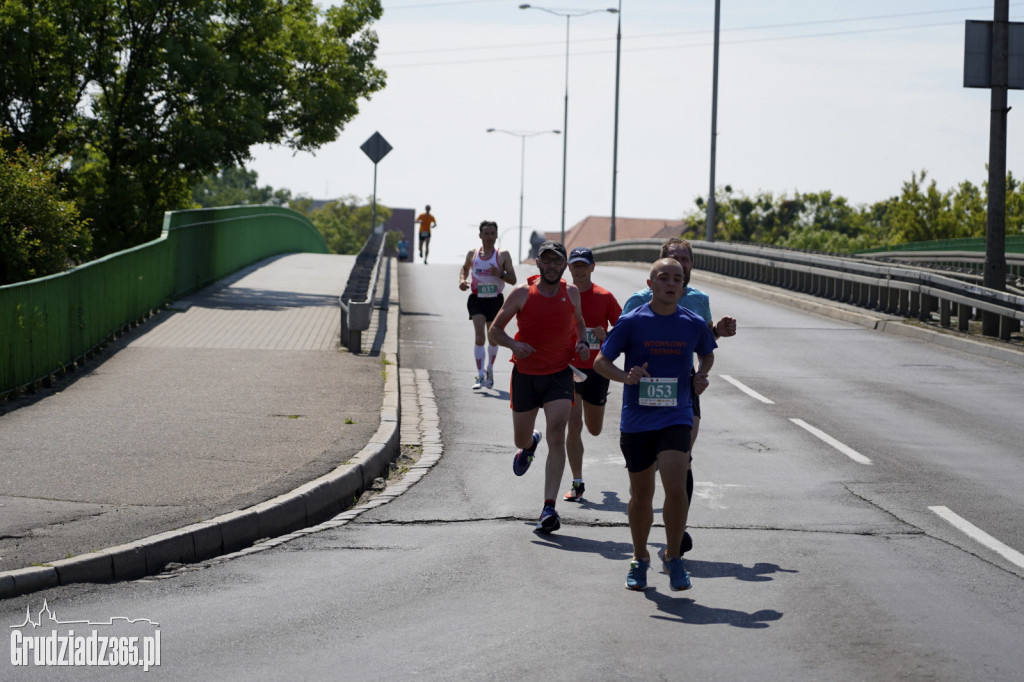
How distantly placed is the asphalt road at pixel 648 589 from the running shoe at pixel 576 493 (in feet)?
0.47

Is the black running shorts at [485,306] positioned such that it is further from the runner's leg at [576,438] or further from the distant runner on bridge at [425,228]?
the distant runner on bridge at [425,228]

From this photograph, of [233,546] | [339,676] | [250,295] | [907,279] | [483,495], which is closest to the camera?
[339,676]

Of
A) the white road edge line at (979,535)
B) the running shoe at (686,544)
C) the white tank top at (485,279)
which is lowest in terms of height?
the white road edge line at (979,535)

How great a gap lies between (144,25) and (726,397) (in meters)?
19.0

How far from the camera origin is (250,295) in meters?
26.8

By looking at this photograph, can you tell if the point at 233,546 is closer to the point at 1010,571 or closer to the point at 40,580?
the point at 40,580

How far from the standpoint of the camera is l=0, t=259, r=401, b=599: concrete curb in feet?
23.1

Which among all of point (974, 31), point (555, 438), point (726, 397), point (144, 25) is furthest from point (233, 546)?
point (144, 25)

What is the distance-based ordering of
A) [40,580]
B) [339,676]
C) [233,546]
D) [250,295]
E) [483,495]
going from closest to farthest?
[339,676] < [40,580] < [233,546] < [483,495] < [250,295]

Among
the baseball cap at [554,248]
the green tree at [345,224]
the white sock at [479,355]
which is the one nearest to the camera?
the baseball cap at [554,248]

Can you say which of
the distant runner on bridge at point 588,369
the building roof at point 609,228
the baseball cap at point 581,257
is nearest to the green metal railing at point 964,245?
the distant runner on bridge at point 588,369

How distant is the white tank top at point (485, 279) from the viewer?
14.9 m

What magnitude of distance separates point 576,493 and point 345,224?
134 m

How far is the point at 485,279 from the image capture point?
1505 cm
